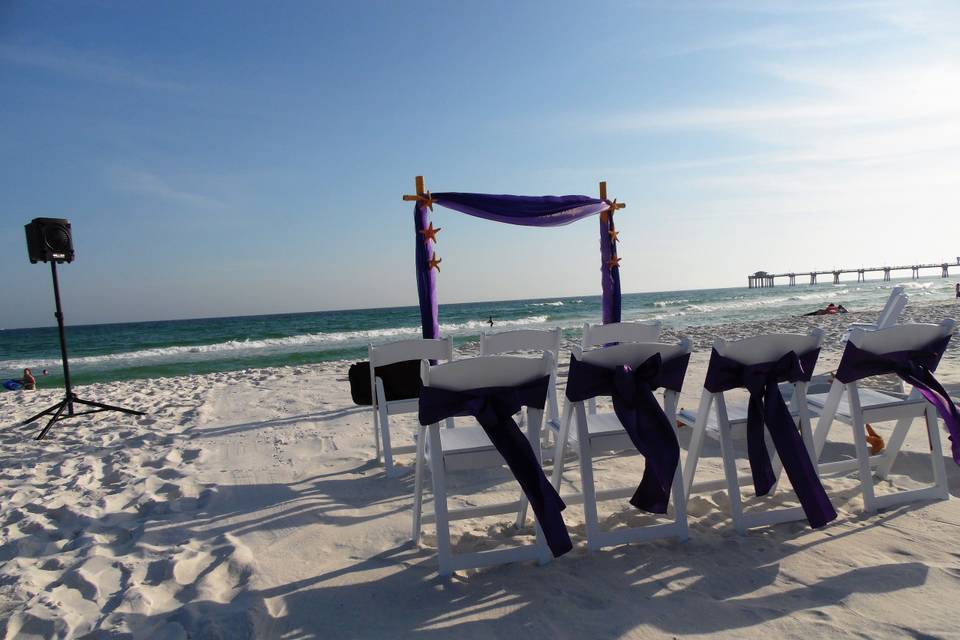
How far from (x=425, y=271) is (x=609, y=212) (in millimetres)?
2269

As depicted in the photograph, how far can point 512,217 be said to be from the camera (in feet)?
18.5

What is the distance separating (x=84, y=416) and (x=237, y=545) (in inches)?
171

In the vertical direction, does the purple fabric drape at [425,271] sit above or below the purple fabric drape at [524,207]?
below

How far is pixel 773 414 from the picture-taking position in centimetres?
245

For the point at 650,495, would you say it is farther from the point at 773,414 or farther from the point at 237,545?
the point at 237,545

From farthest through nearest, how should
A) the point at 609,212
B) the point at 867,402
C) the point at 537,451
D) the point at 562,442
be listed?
the point at 609,212 < the point at 867,402 < the point at 562,442 < the point at 537,451

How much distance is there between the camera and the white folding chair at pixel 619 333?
12.3 ft

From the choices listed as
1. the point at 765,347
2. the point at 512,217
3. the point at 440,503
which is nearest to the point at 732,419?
the point at 765,347

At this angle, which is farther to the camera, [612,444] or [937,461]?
[937,461]

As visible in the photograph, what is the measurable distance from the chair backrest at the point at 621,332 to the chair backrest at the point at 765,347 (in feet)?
4.28

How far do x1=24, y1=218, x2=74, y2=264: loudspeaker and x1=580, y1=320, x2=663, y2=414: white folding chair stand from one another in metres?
4.91

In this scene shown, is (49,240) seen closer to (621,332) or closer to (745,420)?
(621,332)

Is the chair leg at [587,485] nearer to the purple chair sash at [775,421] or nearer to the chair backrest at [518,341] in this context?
the purple chair sash at [775,421]

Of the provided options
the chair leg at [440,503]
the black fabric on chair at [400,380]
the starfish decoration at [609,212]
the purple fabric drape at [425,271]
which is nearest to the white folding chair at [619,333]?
the black fabric on chair at [400,380]
